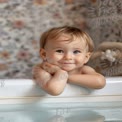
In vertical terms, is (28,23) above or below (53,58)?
above

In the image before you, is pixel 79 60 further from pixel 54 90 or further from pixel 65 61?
pixel 54 90

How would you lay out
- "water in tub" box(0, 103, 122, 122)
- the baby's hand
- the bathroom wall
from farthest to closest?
the bathroom wall → the baby's hand → "water in tub" box(0, 103, 122, 122)

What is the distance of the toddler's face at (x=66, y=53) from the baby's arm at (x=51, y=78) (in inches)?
1.0

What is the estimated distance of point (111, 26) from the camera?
167 centimetres

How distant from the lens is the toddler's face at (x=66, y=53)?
3.67ft

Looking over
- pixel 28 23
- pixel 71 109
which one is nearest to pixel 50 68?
pixel 71 109

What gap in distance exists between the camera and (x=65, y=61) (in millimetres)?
1138

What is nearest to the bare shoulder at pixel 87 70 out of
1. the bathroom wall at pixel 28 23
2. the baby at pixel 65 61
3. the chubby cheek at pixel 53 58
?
the baby at pixel 65 61

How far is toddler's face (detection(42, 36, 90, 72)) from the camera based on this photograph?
3.67 feet

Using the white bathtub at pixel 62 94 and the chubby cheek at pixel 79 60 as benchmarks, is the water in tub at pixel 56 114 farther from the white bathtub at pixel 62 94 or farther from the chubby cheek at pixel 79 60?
the chubby cheek at pixel 79 60

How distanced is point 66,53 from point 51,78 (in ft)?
0.32

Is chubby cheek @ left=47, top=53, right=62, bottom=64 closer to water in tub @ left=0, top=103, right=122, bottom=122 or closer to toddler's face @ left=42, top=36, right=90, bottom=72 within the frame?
toddler's face @ left=42, top=36, right=90, bottom=72

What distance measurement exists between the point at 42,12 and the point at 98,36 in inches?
15.3

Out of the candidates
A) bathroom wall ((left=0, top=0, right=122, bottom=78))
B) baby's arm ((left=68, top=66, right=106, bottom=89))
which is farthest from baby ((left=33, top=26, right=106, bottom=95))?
bathroom wall ((left=0, top=0, right=122, bottom=78))
